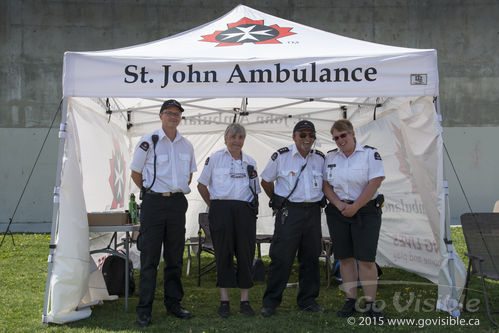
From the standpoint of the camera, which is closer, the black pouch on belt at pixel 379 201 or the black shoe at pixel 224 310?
the black pouch on belt at pixel 379 201

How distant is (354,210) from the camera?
12.3 feet

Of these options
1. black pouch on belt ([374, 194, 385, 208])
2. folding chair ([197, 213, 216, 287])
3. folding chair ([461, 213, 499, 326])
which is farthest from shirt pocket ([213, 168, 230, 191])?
folding chair ([461, 213, 499, 326])

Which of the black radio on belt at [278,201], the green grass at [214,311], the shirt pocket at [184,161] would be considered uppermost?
the shirt pocket at [184,161]

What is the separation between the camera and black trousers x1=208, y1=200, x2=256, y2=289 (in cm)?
393

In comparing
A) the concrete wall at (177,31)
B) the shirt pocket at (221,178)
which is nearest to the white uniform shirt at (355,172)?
the shirt pocket at (221,178)

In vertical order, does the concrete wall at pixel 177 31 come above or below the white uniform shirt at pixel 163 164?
above

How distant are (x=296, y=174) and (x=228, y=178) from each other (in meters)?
0.57

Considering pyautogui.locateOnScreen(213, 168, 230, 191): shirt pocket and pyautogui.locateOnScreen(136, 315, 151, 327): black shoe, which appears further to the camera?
pyautogui.locateOnScreen(213, 168, 230, 191): shirt pocket

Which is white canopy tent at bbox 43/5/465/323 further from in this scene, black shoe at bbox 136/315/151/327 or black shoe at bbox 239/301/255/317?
black shoe at bbox 239/301/255/317

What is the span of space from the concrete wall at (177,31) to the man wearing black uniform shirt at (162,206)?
8.30m

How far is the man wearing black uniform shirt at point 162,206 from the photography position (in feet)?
12.5

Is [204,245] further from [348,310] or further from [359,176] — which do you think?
[359,176]

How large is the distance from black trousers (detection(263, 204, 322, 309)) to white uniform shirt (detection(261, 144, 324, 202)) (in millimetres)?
118

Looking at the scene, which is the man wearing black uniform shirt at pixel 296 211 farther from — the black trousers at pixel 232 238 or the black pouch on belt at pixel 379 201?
the black pouch on belt at pixel 379 201
